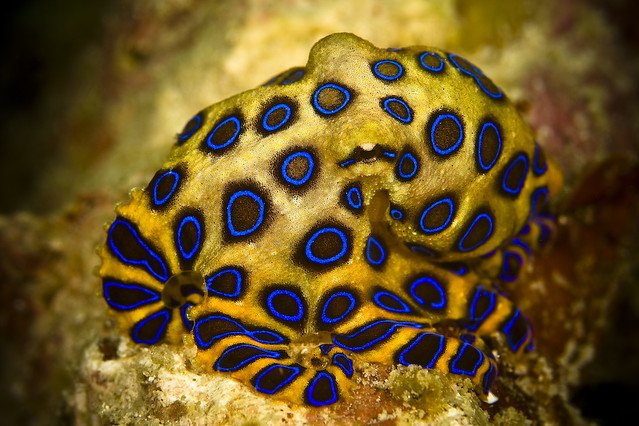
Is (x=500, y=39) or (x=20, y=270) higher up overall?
(x=500, y=39)

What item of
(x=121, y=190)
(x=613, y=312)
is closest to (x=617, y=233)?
(x=613, y=312)

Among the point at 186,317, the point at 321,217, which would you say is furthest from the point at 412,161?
the point at 186,317

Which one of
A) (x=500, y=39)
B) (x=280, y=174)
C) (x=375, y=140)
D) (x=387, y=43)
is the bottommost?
(x=280, y=174)

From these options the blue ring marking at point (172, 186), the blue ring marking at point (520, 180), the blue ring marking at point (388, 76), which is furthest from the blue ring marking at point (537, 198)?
the blue ring marking at point (172, 186)

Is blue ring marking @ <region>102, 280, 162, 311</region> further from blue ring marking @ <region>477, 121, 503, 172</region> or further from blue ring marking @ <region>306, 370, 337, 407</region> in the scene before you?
blue ring marking @ <region>477, 121, 503, 172</region>

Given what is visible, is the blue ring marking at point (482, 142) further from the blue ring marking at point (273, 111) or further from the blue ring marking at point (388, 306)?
the blue ring marking at point (273, 111)

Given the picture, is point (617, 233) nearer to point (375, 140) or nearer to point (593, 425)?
point (593, 425)

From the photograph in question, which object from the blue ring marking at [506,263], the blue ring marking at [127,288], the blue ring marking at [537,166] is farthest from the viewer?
the blue ring marking at [506,263]
